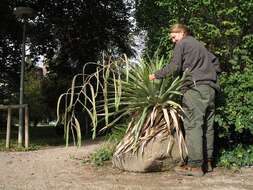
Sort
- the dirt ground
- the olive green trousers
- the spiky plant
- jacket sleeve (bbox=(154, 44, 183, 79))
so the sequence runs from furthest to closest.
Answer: the spiky plant, jacket sleeve (bbox=(154, 44, 183, 79)), the olive green trousers, the dirt ground

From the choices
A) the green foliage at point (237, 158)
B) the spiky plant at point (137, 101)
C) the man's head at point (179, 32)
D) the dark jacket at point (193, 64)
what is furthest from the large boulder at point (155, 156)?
the man's head at point (179, 32)

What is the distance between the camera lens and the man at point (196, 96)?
22.2 ft

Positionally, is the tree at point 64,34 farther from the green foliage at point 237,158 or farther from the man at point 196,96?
the green foliage at point 237,158

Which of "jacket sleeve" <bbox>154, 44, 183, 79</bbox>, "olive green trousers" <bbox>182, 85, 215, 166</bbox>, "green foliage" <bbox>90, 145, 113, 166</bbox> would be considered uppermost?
"jacket sleeve" <bbox>154, 44, 183, 79</bbox>

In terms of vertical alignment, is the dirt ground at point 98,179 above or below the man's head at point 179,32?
below

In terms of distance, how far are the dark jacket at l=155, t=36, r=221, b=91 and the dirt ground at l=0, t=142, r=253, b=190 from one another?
3.96 feet

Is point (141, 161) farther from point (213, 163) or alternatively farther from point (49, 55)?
point (49, 55)

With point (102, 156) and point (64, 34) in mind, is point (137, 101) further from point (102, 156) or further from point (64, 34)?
point (64, 34)

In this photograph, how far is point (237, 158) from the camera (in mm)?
7367

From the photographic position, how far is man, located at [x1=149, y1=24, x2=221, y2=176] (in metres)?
6.78

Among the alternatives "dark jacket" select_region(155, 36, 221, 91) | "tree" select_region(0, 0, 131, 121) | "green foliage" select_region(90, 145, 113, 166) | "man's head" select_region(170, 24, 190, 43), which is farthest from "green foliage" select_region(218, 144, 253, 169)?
"tree" select_region(0, 0, 131, 121)

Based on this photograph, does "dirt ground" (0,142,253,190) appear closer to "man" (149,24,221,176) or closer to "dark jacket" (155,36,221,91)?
"man" (149,24,221,176)

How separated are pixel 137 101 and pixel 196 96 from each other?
85 centimetres

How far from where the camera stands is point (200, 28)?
8.64 metres
